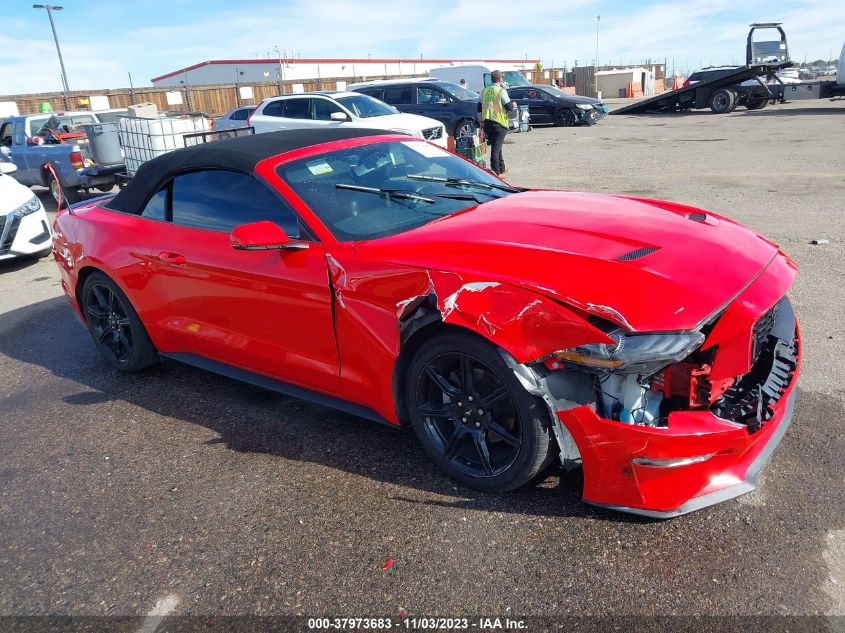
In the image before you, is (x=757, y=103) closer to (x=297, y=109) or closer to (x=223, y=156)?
(x=297, y=109)

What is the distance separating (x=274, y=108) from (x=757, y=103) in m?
19.7

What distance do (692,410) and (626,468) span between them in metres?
0.36

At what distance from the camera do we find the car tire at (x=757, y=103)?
81.7 ft

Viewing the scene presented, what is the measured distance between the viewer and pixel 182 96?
36156 mm

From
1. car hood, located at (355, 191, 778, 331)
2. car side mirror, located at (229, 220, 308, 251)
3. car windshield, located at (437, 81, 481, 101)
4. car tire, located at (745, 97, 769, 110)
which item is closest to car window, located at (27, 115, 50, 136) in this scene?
car windshield, located at (437, 81, 481, 101)

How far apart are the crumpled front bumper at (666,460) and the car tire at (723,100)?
25.7 metres

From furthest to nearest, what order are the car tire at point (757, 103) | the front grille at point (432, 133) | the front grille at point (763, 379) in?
the car tire at point (757, 103), the front grille at point (432, 133), the front grille at point (763, 379)

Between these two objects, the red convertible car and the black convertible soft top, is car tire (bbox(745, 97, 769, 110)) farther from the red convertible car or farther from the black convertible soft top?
the black convertible soft top

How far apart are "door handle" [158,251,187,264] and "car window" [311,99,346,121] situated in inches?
405

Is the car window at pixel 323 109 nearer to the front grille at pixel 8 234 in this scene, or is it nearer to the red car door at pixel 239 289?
the front grille at pixel 8 234

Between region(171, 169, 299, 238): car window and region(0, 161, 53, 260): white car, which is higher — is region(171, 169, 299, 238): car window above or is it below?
above

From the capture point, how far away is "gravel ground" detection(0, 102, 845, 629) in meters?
2.55

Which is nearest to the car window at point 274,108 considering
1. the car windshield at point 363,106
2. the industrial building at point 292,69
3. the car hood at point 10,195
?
the car windshield at point 363,106

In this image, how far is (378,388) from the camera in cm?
328
